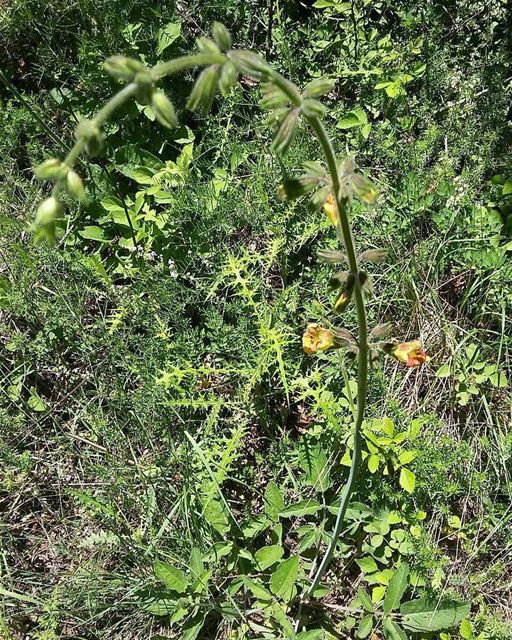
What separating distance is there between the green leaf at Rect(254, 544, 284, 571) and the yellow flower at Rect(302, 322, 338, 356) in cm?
85

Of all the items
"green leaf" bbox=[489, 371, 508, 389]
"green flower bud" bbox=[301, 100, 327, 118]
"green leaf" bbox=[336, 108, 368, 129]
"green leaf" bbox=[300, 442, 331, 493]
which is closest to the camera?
"green flower bud" bbox=[301, 100, 327, 118]

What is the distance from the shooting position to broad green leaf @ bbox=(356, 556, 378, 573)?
7.67 ft

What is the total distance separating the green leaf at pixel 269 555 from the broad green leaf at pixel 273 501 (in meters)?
0.11

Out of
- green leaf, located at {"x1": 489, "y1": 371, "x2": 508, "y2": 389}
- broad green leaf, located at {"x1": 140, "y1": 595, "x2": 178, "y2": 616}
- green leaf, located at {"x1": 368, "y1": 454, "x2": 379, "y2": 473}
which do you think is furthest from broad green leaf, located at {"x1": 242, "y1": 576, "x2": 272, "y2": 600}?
green leaf, located at {"x1": 489, "y1": 371, "x2": 508, "y2": 389}

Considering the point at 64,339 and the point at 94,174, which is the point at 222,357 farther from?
the point at 94,174

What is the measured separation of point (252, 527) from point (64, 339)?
1181mm

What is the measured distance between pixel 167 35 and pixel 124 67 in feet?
6.60

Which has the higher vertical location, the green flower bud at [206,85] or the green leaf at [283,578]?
the green flower bud at [206,85]

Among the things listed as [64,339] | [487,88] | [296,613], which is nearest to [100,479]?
[64,339]

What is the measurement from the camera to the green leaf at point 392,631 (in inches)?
87.4

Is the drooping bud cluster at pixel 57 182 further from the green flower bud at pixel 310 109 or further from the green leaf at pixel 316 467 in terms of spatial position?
the green leaf at pixel 316 467

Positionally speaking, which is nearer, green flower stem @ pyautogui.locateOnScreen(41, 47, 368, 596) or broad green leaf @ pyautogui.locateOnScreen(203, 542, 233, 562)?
green flower stem @ pyautogui.locateOnScreen(41, 47, 368, 596)

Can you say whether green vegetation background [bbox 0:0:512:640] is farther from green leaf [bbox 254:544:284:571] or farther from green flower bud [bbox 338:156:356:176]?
green flower bud [bbox 338:156:356:176]

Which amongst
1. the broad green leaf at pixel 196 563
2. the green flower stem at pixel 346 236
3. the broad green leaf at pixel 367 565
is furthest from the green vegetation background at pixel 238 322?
the green flower stem at pixel 346 236
